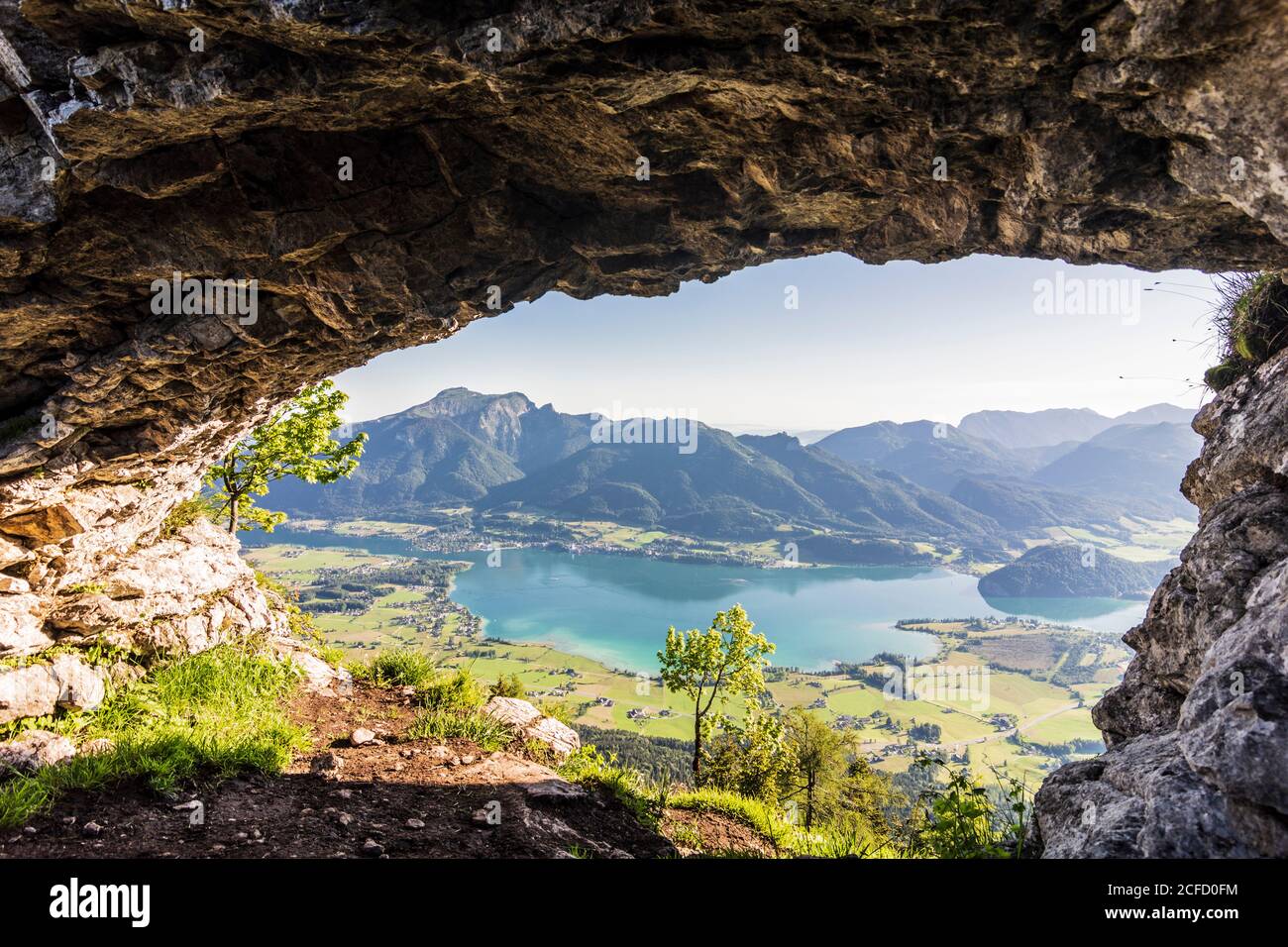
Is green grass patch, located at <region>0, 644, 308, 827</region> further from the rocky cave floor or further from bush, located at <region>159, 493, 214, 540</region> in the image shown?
bush, located at <region>159, 493, 214, 540</region>

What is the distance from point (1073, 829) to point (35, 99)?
11.0m

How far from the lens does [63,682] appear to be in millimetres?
8305

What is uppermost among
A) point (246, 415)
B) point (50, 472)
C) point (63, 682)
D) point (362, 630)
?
point (246, 415)

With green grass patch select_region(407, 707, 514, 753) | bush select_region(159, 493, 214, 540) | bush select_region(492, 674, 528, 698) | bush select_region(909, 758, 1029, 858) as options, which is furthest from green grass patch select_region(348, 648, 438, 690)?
bush select_region(909, 758, 1029, 858)

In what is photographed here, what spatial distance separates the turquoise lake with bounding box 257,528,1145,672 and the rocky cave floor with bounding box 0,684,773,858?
10265 cm

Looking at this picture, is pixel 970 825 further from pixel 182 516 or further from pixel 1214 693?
pixel 182 516

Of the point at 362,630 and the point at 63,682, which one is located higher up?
the point at 63,682

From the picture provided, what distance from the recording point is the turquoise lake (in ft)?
424

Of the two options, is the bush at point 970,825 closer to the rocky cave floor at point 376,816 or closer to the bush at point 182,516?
the rocky cave floor at point 376,816

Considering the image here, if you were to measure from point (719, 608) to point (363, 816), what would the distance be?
520 feet

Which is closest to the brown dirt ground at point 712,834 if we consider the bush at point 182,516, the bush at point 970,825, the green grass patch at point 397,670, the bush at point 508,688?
the bush at point 970,825

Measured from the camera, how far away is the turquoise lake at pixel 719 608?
12925 cm
